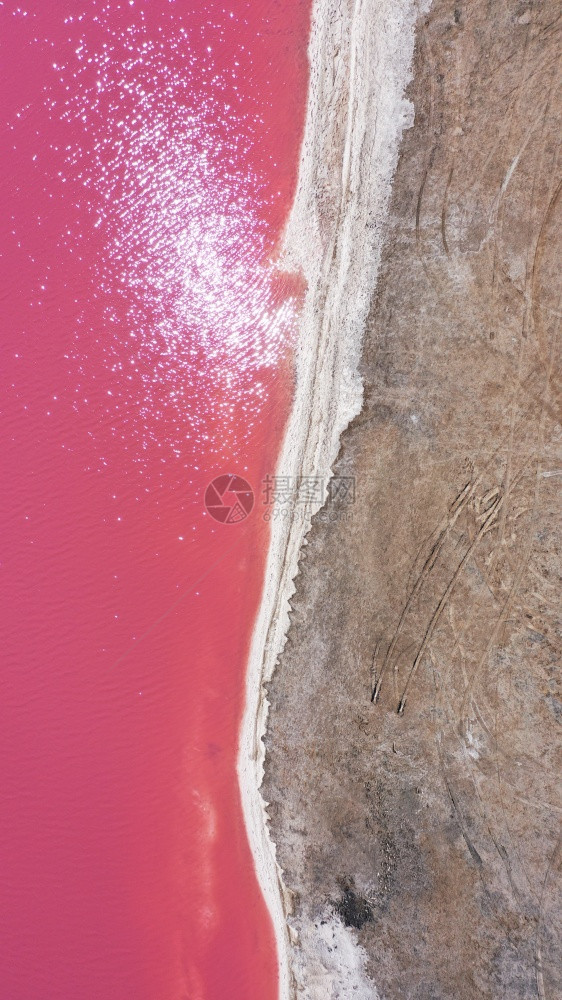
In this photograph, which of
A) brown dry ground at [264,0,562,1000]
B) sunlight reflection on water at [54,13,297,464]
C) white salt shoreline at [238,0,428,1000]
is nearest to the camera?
brown dry ground at [264,0,562,1000]

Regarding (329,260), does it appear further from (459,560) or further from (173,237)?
(459,560)

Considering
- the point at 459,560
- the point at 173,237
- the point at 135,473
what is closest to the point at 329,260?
the point at 173,237

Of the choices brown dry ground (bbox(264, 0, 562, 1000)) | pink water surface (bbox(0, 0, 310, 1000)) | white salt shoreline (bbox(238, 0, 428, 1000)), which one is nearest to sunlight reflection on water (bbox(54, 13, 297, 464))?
pink water surface (bbox(0, 0, 310, 1000))

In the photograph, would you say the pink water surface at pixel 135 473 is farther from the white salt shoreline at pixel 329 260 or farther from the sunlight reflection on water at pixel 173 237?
the white salt shoreline at pixel 329 260

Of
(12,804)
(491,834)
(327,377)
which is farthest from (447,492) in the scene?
(12,804)

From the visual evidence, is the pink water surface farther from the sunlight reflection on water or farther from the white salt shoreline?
the white salt shoreline

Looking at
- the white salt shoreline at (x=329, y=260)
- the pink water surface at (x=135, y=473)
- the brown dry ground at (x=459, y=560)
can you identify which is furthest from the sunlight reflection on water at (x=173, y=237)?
the brown dry ground at (x=459, y=560)
